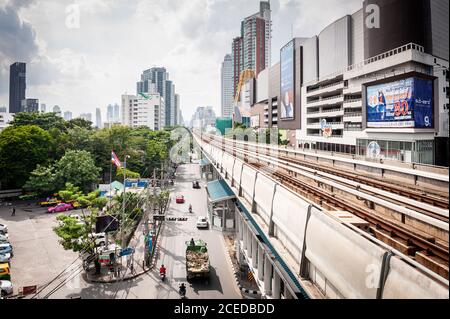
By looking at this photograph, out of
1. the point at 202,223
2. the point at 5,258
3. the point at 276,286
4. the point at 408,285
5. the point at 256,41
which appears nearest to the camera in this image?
the point at 408,285

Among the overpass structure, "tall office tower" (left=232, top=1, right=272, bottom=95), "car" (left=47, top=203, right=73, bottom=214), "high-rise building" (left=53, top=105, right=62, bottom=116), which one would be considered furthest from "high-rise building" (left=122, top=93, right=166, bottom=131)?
the overpass structure

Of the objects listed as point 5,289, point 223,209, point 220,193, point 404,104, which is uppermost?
point 404,104

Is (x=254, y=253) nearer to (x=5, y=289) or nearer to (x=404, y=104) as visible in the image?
(x=5, y=289)

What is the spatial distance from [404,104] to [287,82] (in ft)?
125

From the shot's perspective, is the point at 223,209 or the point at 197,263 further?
the point at 223,209

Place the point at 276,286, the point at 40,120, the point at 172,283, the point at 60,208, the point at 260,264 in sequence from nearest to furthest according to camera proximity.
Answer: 1. the point at 276,286
2. the point at 260,264
3. the point at 172,283
4. the point at 60,208
5. the point at 40,120

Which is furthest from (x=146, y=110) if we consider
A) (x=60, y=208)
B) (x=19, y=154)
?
(x=60, y=208)

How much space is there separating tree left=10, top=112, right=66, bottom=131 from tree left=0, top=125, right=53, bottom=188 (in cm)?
1584

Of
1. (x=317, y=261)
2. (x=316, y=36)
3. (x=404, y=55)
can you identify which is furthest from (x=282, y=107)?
(x=317, y=261)

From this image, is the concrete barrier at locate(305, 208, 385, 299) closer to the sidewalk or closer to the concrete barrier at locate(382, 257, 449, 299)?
the concrete barrier at locate(382, 257, 449, 299)

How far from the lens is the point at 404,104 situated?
28672 mm

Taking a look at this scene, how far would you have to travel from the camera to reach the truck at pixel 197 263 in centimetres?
1698
